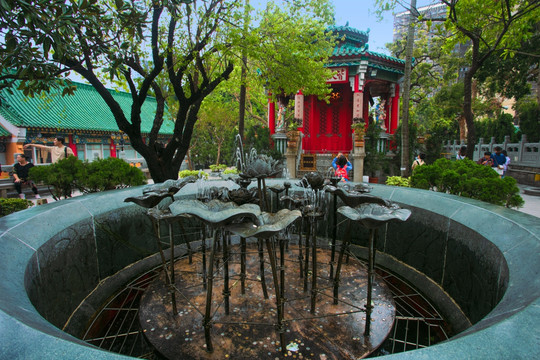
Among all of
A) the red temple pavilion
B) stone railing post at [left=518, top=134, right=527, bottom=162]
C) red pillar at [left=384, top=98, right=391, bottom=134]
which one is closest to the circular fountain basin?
the red temple pavilion

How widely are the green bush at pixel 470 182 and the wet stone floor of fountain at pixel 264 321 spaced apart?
253 cm

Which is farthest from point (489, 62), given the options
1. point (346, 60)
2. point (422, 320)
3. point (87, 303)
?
point (87, 303)

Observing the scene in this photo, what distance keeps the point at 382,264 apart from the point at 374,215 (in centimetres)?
259

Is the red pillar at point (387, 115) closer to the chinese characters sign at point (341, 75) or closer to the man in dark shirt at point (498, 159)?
the chinese characters sign at point (341, 75)

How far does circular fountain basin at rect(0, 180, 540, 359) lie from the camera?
1688 mm

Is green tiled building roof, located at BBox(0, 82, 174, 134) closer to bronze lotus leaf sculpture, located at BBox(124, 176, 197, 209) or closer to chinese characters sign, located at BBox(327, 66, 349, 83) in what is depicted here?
chinese characters sign, located at BBox(327, 66, 349, 83)

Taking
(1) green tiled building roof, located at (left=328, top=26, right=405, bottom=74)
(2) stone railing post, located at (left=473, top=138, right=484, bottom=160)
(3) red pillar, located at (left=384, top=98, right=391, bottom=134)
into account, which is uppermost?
(1) green tiled building roof, located at (left=328, top=26, right=405, bottom=74)

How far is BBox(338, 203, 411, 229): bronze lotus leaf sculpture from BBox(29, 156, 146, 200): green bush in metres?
5.48

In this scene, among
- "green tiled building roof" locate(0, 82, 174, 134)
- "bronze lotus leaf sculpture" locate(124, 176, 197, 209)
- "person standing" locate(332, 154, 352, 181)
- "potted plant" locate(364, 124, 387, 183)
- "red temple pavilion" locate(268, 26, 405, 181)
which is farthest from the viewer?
"green tiled building roof" locate(0, 82, 174, 134)

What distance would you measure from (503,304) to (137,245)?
4844mm

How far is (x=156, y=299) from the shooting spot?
3836mm

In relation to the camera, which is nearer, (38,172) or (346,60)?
(38,172)

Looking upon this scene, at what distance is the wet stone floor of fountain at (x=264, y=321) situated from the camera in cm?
290

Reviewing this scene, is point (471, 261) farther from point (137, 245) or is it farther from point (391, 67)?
point (391, 67)
